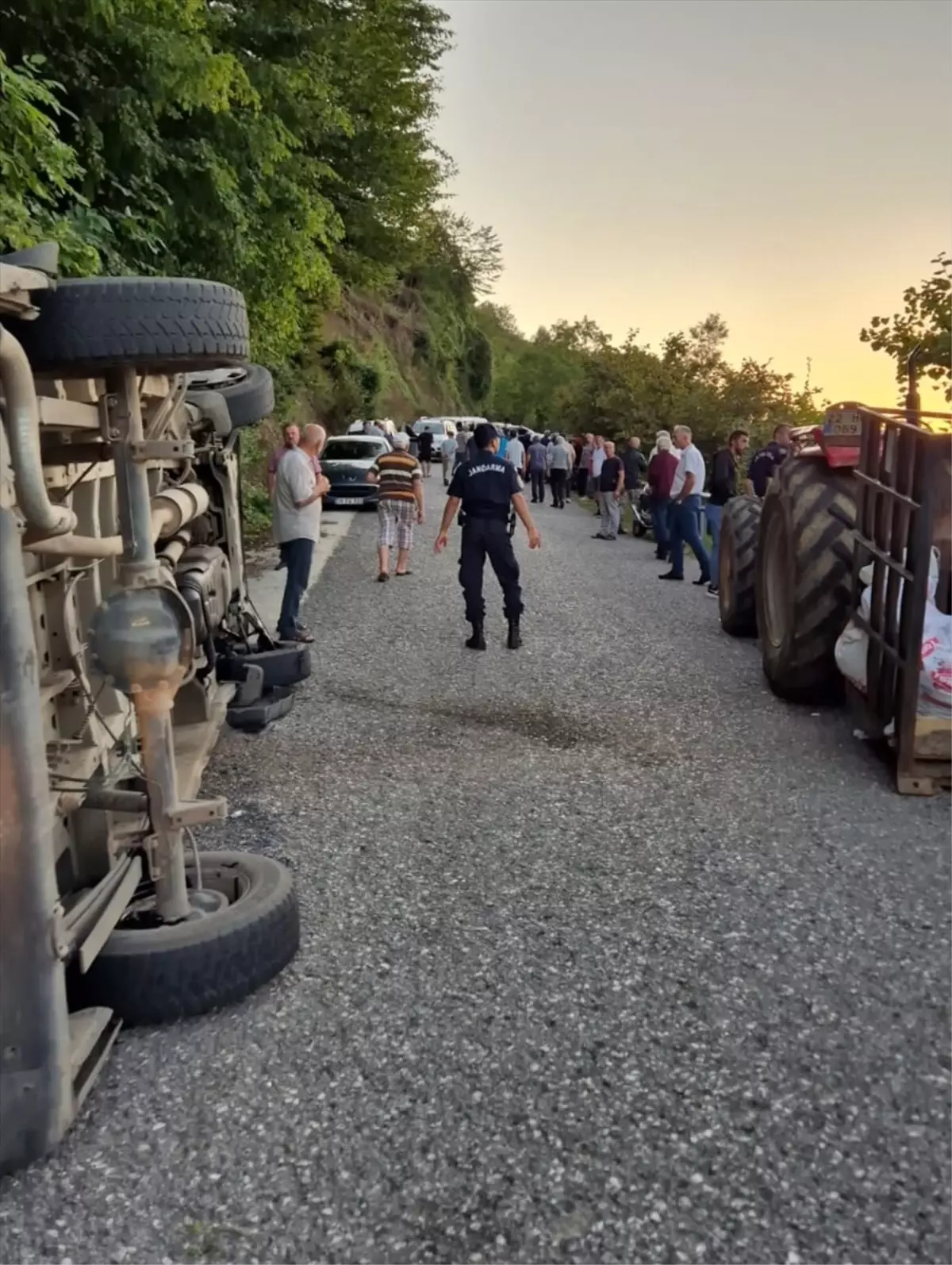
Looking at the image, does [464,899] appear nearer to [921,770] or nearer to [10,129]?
[921,770]

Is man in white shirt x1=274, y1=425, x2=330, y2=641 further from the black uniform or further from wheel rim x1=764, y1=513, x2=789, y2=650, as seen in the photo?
wheel rim x1=764, y1=513, x2=789, y2=650

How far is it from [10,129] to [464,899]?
563 centimetres

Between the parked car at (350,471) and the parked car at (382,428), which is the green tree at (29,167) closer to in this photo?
the parked car at (350,471)

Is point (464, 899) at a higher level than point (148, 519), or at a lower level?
lower

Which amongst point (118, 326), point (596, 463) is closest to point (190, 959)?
point (118, 326)

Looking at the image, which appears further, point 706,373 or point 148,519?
point 706,373

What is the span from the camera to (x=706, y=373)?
34.8 metres

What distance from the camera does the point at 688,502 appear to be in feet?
43.3

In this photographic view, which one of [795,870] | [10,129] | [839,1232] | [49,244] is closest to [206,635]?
[49,244]

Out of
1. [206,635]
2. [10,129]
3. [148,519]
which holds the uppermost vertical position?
[10,129]

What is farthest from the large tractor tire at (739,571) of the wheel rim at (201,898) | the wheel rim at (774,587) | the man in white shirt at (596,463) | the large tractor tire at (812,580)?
the man in white shirt at (596,463)

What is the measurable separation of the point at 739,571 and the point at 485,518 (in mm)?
2201

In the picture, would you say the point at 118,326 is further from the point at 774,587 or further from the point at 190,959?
the point at 774,587

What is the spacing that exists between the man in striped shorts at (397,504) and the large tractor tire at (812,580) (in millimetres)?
6147
